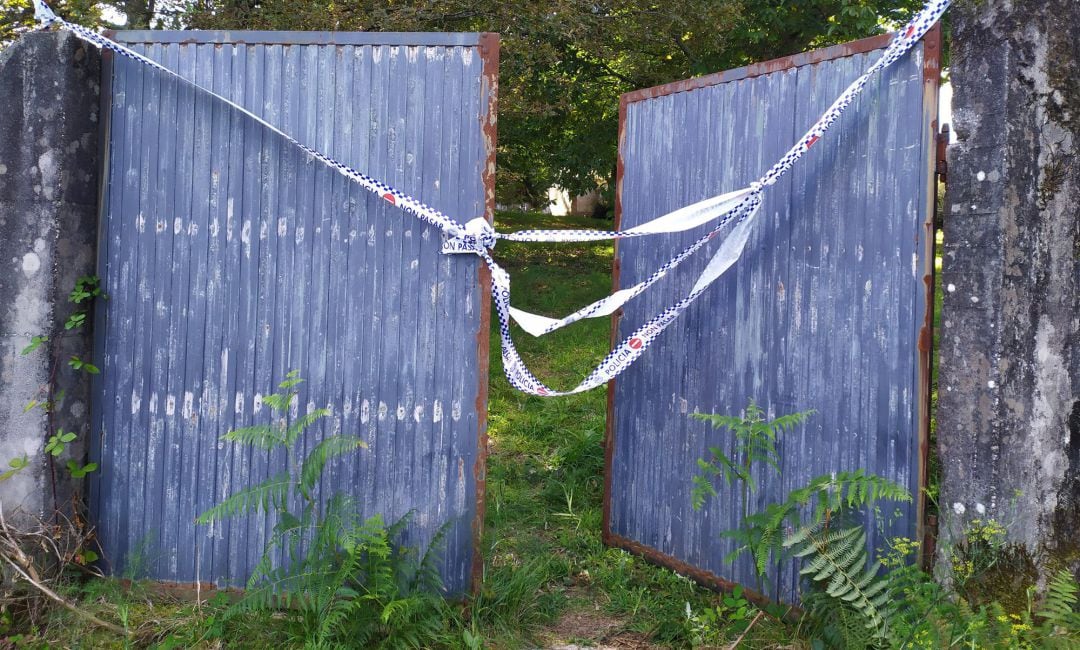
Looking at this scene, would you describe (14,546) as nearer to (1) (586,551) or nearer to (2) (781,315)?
(1) (586,551)

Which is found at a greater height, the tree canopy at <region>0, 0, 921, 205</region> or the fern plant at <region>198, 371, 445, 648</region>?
the tree canopy at <region>0, 0, 921, 205</region>

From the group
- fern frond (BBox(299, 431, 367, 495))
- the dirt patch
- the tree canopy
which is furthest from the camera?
the tree canopy

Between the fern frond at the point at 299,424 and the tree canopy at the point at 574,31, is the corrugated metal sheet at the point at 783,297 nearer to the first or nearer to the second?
the fern frond at the point at 299,424

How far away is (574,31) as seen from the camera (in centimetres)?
963

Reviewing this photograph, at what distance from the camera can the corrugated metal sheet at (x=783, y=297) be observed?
370 centimetres

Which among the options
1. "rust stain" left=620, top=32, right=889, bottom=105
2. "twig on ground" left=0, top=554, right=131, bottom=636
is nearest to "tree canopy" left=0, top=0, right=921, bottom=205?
"rust stain" left=620, top=32, right=889, bottom=105

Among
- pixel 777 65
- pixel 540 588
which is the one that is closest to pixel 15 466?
pixel 540 588

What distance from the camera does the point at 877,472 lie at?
A: 378 centimetres

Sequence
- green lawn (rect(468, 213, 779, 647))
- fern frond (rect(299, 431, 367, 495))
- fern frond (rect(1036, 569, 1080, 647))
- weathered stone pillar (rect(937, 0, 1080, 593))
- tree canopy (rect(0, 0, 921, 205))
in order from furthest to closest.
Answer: tree canopy (rect(0, 0, 921, 205)) < green lawn (rect(468, 213, 779, 647)) < fern frond (rect(299, 431, 367, 495)) < weathered stone pillar (rect(937, 0, 1080, 593)) < fern frond (rect(1036, 569, 1080, 647))

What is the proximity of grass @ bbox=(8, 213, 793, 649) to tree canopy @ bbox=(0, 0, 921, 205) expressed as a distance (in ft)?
14.3

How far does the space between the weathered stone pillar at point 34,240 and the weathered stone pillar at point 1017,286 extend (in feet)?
12.5

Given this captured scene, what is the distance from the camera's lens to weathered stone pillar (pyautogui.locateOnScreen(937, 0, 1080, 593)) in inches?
134

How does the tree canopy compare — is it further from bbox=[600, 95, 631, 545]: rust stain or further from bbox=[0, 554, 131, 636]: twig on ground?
bbox=[0, 554, 131, 636]: twig on ground

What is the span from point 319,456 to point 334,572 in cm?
47
